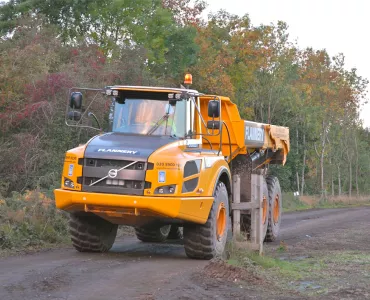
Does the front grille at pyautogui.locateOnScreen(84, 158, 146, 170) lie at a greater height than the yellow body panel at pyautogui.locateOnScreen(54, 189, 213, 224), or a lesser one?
greater

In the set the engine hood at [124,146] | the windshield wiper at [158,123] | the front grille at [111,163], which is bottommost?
the front grille at [111,163]

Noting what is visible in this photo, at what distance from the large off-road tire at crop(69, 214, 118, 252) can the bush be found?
1.29 metres

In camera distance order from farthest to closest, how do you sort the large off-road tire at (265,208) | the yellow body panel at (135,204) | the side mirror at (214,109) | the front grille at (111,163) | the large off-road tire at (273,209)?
the large off-road tire at (273,209) → the large off-road tire at (265,208) → the side mirror at (214,109) → the front grille at (111,163) → the yellow body panel at (135,204)

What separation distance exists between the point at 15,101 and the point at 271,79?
20334 millimetres

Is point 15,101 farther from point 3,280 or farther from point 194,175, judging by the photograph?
point 3,280

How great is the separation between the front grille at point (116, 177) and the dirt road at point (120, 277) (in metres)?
1.14

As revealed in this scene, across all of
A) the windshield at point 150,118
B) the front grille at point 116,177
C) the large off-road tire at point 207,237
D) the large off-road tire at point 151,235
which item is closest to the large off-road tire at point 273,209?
the large off-road tire at point 151,235

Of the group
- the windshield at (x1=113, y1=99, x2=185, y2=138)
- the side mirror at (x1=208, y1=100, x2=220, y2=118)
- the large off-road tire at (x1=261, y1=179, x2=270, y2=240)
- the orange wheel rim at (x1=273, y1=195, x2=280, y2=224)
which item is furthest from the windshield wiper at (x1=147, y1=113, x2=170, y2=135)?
→ the orange wheel rim at (x1=273, y1=195, x2=280, y2=224)

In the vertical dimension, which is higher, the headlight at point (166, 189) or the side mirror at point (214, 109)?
the side mirror at point (214, 109)

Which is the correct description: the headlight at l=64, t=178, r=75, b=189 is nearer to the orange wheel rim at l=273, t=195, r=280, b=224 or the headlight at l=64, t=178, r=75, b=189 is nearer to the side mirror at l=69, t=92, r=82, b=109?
the side mirror at l=69, t=92, r=82, b=109

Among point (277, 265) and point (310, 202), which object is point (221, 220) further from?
point (310, 202)

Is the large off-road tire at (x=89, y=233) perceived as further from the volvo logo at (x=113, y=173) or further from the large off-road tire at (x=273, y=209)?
Result: the large off-road tire at (x=273, y=209)

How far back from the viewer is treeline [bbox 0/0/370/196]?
79.0 feet

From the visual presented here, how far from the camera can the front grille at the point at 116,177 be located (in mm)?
11570
